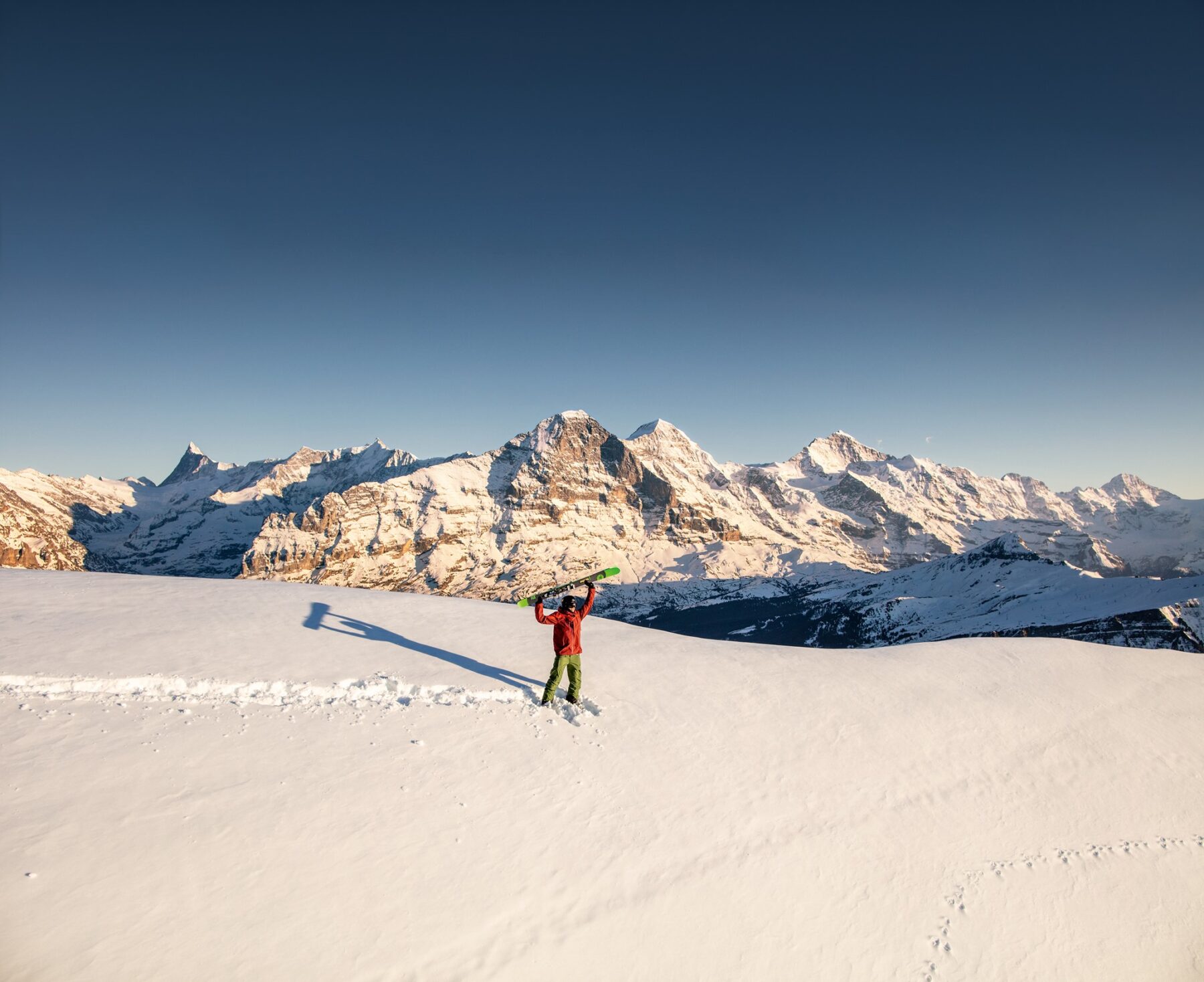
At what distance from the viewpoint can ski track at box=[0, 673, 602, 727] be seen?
8.84 m

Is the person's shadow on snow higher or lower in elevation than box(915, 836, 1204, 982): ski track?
higher

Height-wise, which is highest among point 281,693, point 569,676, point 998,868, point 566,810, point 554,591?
point 554,591

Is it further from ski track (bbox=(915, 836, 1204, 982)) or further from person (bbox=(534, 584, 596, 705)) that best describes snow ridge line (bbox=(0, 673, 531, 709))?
ski track (bbox=(915, 836, 1204, 982))

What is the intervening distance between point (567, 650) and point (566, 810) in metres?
2.85

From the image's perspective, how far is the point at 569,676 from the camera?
10062 millimetres

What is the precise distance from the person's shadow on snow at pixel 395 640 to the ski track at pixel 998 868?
6810mm

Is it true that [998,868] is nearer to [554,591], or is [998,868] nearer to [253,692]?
[554,591]

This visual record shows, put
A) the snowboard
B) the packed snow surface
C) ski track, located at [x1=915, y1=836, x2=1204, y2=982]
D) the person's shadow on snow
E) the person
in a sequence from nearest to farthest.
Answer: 1. the packed snow surface
2. ski track, located at [x1=915, y1=836, x2=1204, y2=982]
3. the person
4. the person's shadow on snow
5. the snowboard

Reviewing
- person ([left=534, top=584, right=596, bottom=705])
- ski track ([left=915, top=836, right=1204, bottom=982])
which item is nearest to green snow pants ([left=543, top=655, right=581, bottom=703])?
person ([left=534, top=584, right=596, bottom=705])

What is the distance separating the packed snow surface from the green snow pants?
1.36ft

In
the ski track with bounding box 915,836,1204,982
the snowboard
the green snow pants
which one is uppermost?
the snowboard

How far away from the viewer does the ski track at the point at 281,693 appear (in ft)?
29.0

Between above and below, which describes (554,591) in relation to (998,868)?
above

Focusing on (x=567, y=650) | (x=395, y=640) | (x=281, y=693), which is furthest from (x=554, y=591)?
(x=281, y=693)
